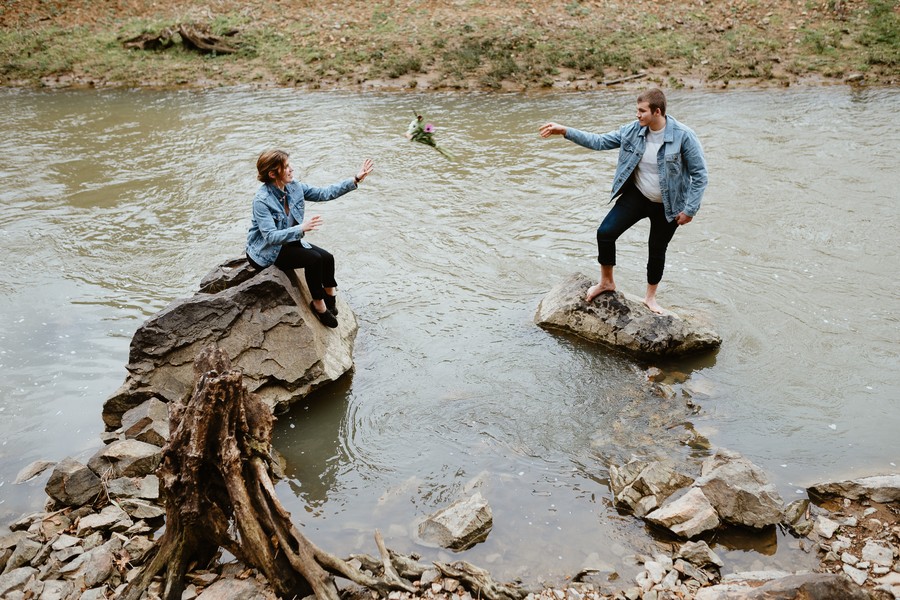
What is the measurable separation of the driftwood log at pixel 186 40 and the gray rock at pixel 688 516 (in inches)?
742

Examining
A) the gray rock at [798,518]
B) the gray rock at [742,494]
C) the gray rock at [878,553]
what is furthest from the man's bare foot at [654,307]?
the gray rock at [878,553]

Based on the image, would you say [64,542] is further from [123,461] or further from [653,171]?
[653,171]

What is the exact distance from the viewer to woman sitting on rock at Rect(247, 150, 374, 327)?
21.9 ft

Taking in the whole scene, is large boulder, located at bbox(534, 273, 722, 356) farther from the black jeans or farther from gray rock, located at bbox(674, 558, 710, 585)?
gray rock, located at bbox(674, 558, 710, 585)

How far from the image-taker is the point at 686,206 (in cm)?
665

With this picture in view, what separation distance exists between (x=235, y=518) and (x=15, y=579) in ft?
5.09

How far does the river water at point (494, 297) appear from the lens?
5777 mm

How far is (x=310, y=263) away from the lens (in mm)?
7020

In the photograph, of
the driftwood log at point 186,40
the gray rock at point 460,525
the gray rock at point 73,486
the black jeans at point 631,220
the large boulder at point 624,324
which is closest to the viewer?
the gray rock at point 460,525

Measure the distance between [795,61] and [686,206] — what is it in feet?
42.6

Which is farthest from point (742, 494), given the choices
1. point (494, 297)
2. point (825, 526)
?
point (494, 297)

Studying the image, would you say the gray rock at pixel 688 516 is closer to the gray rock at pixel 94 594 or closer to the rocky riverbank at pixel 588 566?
the rocky riverbank at pixel 588 566

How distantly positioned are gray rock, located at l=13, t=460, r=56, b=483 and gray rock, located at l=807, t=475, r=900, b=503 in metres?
6.11

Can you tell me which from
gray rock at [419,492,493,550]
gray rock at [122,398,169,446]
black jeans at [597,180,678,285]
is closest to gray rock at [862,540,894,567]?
gray rock at [419,492,493,550]
